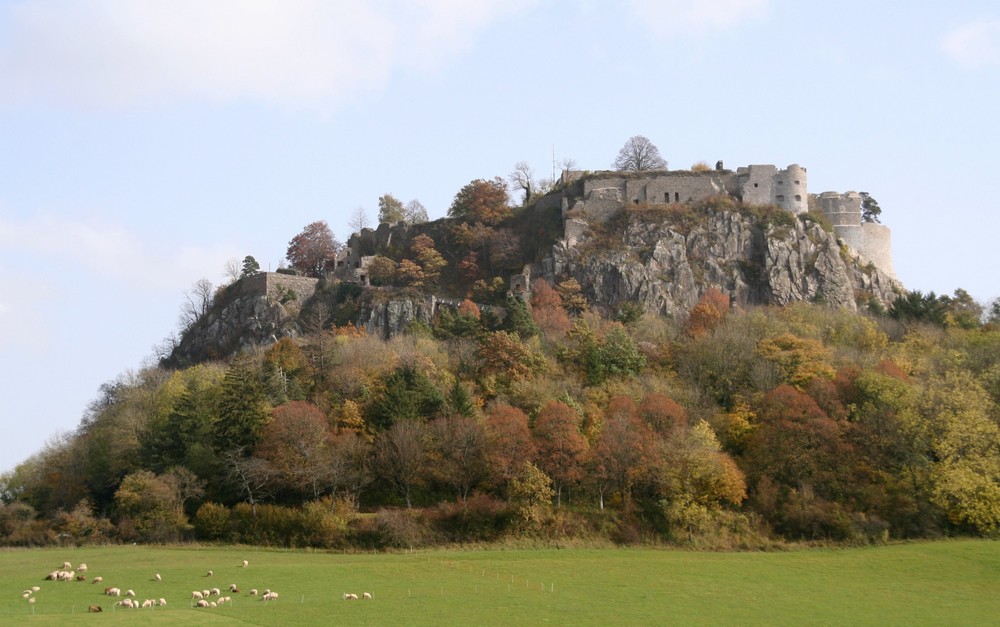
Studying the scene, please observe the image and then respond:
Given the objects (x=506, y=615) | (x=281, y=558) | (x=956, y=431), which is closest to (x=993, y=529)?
(x=956, y=431)

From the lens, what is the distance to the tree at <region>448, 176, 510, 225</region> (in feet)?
327

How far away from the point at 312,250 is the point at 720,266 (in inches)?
1529

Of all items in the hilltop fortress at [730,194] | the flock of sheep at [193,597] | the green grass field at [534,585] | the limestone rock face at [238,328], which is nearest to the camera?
the green grass field at [534,585]

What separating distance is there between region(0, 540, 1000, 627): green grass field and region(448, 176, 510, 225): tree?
48665mm

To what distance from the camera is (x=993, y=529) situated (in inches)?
2192

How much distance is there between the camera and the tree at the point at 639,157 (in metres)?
106

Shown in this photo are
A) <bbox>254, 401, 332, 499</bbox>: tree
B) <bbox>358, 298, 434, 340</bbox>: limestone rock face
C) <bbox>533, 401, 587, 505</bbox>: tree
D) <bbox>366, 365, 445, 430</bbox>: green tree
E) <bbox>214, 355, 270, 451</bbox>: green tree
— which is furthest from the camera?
<bbox>358, 298, 434, 340</bbox>: limestone rock face

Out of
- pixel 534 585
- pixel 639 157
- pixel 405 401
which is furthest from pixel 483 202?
pixel 534 585

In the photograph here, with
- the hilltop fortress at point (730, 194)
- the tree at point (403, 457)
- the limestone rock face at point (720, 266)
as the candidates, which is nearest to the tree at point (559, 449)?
the tree at point (403, 457)

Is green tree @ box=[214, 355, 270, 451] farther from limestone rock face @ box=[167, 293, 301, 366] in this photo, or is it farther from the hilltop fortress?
the hilltop fortress

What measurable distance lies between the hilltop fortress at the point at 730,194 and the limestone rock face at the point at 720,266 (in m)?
3.42

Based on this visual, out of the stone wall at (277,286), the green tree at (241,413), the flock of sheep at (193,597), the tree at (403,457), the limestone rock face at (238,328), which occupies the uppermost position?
the stone wall at (277,286)

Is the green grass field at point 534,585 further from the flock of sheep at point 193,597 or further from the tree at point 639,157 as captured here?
the tree at point 639,157

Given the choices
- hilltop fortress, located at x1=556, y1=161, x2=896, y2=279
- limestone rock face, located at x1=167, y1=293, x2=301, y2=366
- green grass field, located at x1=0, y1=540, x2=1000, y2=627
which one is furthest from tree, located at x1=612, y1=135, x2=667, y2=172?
green grass field, located at x1=0, y1=540, x2=1000, y2=627
